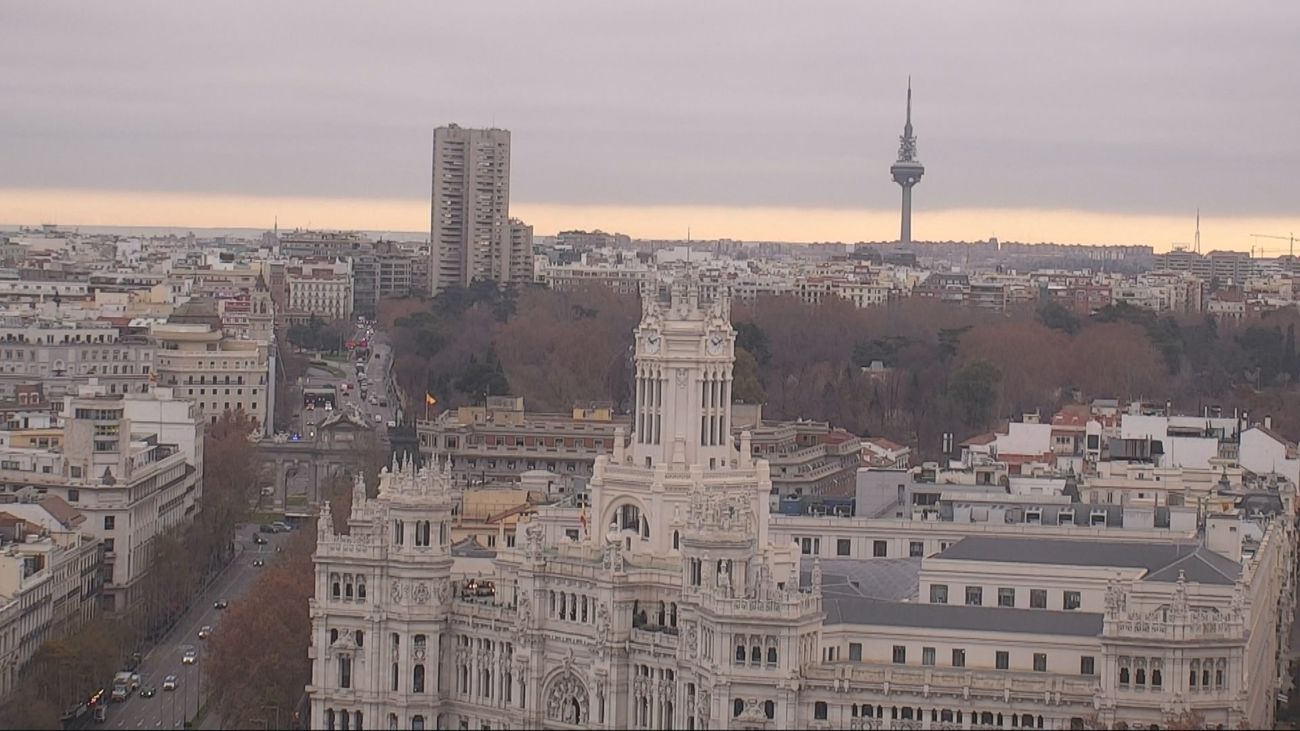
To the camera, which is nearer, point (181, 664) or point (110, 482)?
point (181, 664)

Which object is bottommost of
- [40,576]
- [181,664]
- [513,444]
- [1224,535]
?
[181,664]

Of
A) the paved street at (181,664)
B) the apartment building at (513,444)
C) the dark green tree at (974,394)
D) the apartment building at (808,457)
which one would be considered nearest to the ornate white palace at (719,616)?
the paved street at (181,664)

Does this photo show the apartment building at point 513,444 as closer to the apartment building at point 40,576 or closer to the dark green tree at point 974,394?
the apartment building at point 40,576

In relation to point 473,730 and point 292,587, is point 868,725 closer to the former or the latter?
point 473,730

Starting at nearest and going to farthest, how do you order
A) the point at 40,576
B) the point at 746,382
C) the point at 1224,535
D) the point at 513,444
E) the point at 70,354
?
1. the point at 1224,535
2. the point at 40,576
3. the point at 513,444
4. the point at 746,382
5. the point at 70,354

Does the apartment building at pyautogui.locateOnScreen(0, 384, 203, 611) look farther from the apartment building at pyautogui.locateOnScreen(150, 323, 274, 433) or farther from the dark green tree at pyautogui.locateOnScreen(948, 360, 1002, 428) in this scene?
the dark green tree at pyautogui.locateOnScreen(948, 360, 1002, 428)

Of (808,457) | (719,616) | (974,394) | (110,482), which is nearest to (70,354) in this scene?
(974,394)

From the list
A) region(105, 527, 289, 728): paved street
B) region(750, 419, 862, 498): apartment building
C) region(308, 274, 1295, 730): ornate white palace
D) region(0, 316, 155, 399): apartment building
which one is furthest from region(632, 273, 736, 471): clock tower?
region(0, 316, 155, 399): apartment building

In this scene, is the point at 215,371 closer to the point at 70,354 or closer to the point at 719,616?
the point at 70,354
